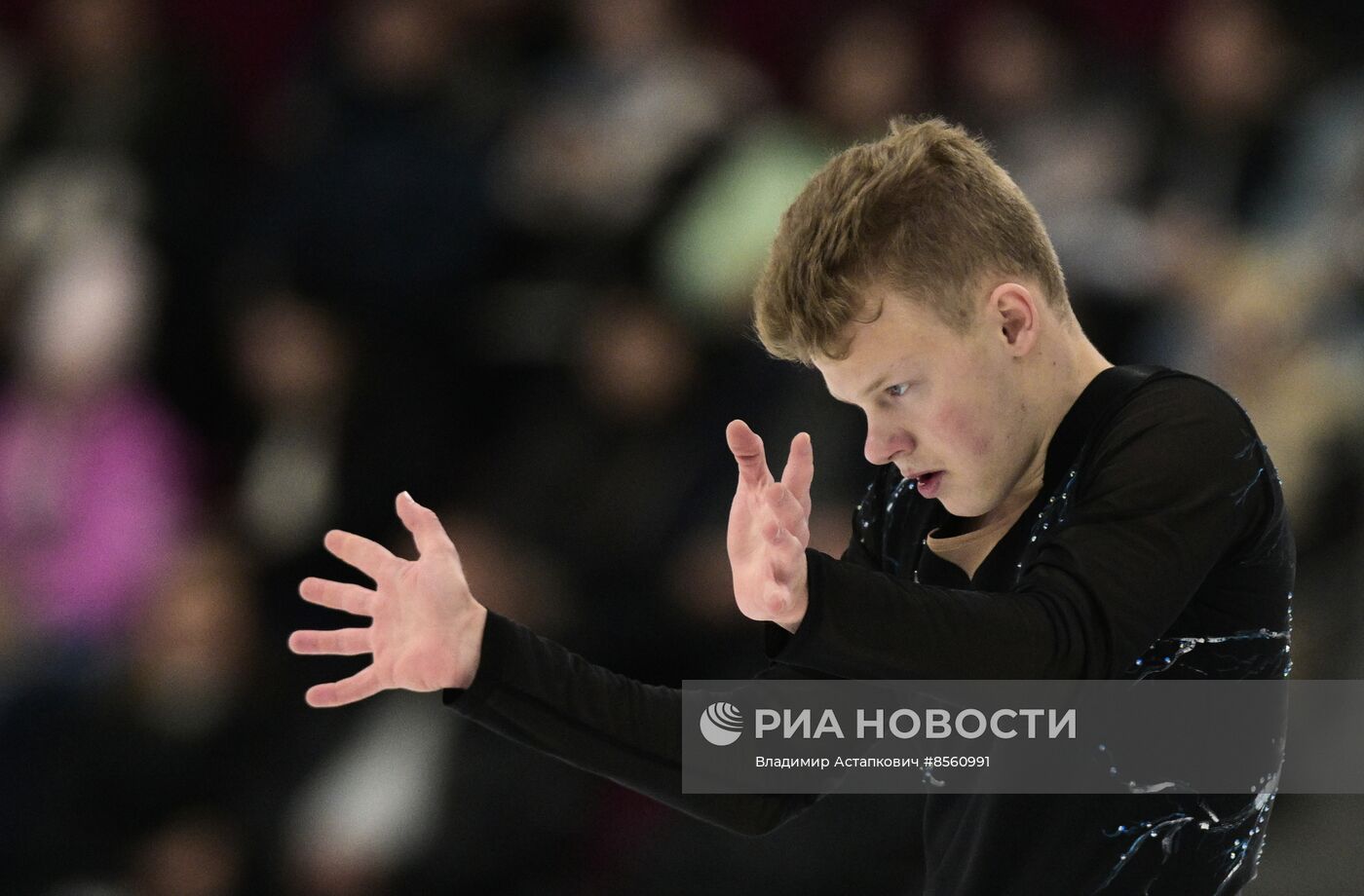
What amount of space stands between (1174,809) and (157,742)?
337 centimetres

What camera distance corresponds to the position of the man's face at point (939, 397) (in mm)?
2213

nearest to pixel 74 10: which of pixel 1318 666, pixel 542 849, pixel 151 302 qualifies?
pixel 151 302

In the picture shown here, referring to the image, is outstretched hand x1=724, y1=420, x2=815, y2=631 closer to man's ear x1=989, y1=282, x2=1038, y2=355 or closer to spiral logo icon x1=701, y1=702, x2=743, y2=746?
man's ear x1=989, y1=282, x2=1038, y2=355

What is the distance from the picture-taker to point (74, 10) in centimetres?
582

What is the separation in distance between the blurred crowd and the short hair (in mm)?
2174

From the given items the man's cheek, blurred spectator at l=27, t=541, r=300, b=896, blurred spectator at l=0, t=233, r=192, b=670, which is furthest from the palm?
blurred spectator at l=0, t=233, r=192, b=670

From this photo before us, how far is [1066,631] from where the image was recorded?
195cm

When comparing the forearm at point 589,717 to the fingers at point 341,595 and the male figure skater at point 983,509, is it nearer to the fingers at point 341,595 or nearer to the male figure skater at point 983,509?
the male figure skater at point 983,509

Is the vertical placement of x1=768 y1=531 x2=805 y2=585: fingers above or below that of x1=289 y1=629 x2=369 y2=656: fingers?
below

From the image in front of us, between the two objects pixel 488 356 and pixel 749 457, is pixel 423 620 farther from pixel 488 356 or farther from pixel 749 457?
pixel 488 356

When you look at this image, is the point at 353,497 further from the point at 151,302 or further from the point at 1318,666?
the point at 1318,666

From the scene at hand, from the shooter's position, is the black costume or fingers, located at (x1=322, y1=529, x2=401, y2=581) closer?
the black costume

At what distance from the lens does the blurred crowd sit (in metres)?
4.57

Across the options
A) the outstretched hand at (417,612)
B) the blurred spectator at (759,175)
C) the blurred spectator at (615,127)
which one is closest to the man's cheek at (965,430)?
the outstretched hand at (417,612)
